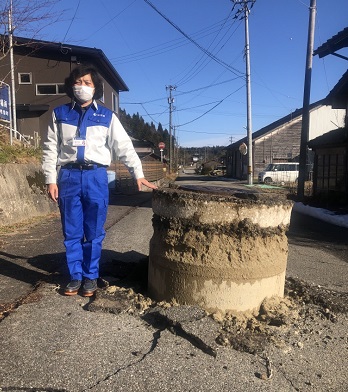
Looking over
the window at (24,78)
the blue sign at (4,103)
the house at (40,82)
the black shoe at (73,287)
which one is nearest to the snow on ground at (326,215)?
the black shoe at (73,287)

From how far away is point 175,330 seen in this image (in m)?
2.66

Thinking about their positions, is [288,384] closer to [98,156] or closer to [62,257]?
[98,156]

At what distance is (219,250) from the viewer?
294cm

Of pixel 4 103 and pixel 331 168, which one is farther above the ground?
pixel 4 103

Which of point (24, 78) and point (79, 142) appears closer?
point (79, 142)

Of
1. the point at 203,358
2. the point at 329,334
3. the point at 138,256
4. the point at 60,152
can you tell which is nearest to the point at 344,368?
the point at 329,334

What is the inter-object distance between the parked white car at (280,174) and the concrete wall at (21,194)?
24.2 metres

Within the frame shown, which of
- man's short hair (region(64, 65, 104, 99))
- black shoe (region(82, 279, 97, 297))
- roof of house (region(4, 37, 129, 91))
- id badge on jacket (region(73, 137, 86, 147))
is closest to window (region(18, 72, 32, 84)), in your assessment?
roof of house (region(4, 37, 129, 91))

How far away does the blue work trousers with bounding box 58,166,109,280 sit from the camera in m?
3.23

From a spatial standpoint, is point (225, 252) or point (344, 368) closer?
point (344, 368)

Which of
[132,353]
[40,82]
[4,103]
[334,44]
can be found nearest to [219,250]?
[132,353]

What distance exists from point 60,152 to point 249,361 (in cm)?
230

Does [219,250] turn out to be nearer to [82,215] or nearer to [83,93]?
[82,215]

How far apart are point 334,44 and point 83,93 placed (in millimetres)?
12751
